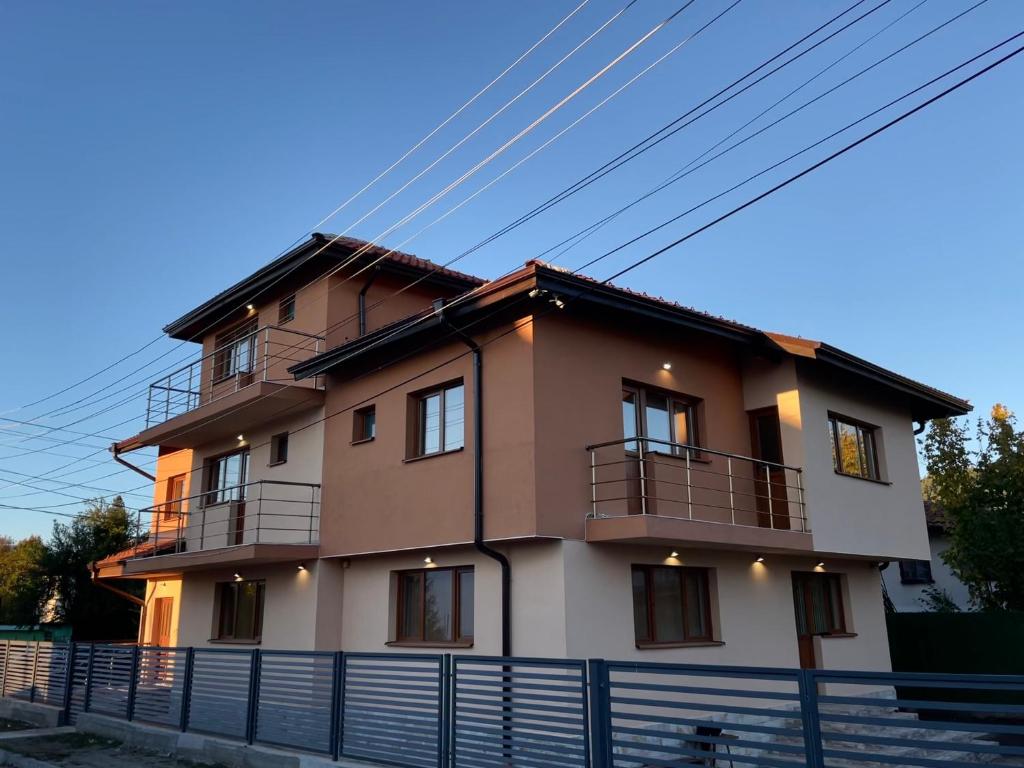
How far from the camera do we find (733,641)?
1337 cm

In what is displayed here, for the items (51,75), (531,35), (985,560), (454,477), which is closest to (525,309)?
(454,477)

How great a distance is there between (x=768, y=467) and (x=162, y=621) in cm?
1582

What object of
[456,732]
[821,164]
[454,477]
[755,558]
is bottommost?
[456,732]

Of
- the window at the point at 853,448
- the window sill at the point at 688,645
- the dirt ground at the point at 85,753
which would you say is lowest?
the dirt ground at the point at 85,753

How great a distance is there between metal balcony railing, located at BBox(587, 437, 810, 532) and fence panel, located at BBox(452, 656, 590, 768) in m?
3.44

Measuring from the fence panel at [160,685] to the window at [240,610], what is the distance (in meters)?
2.32

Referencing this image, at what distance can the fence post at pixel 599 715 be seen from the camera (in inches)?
306

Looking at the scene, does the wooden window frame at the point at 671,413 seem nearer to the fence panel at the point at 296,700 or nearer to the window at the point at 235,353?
the fence panel at the point at 296,700

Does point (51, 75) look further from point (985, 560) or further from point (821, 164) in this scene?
point (985, 560)

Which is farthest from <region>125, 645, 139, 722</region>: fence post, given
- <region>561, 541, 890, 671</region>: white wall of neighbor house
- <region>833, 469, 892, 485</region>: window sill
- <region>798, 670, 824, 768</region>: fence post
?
<region>833, 469, 892, 485</region>: window sill

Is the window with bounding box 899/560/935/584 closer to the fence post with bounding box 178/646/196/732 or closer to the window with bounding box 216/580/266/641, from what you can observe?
the window with bounding box 216/580/266/641

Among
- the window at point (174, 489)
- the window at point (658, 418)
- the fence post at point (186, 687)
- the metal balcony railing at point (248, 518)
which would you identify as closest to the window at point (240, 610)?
the metal balcony railing at point (248, 518)

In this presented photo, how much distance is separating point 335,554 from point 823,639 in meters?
8.92

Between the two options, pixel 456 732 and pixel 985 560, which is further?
pixel 985 560
